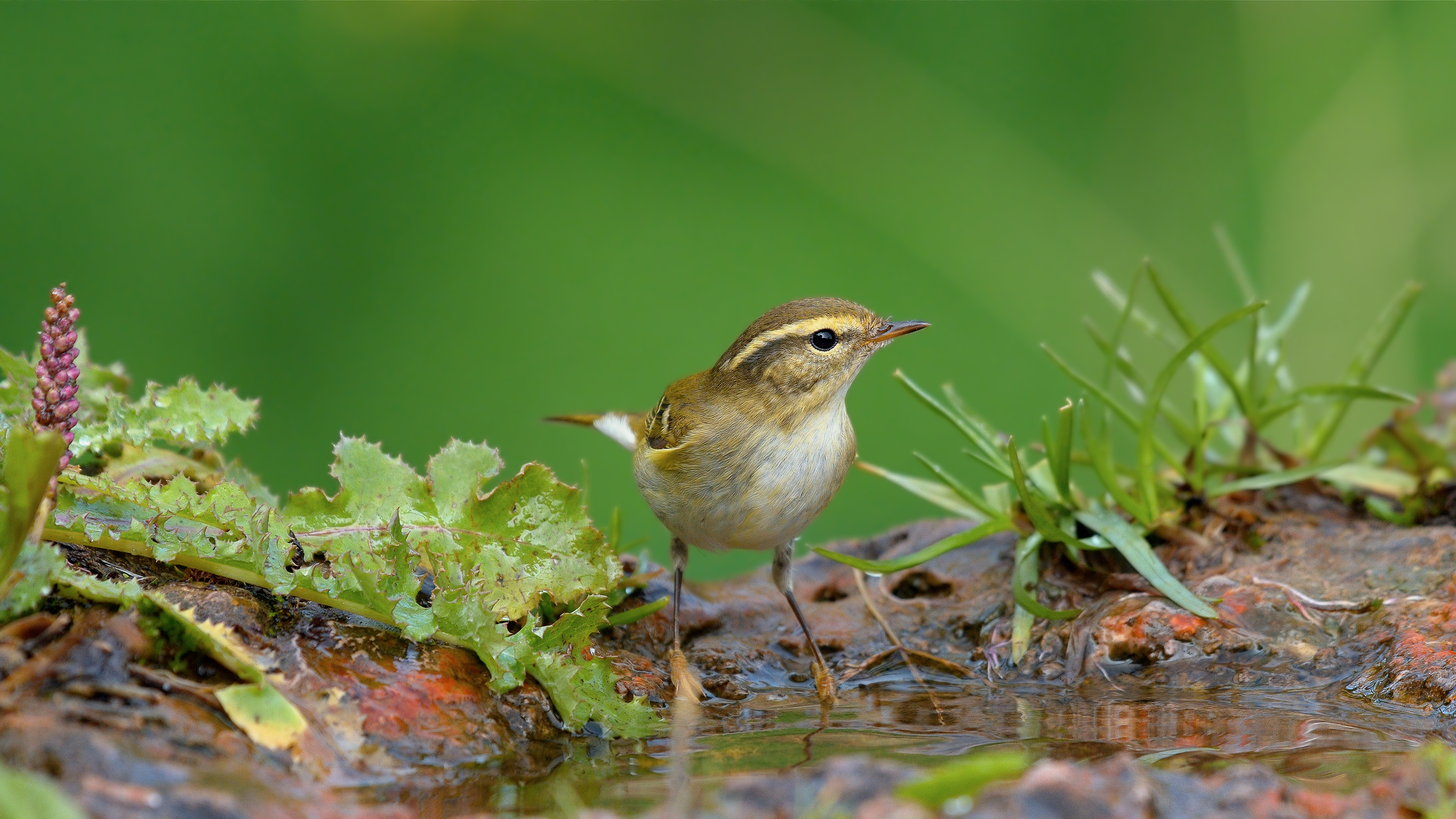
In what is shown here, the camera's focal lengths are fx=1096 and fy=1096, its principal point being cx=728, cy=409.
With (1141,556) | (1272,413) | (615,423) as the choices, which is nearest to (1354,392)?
(1272,413)

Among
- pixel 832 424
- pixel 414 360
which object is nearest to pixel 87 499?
pixel 832 424

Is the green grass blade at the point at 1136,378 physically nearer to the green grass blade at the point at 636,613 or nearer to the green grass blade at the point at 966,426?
the green grass blade at the point at 966,426

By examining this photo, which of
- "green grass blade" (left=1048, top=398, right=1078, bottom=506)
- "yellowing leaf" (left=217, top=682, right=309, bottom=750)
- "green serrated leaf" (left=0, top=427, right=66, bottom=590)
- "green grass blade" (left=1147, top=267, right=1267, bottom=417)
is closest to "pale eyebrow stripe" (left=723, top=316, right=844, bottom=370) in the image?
"green grass blade" (left=1048, top=398, right=1078, bottom=506)

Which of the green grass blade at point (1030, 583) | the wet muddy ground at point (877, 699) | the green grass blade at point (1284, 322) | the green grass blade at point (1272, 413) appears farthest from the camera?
the green grass blade at point (1284, 322)

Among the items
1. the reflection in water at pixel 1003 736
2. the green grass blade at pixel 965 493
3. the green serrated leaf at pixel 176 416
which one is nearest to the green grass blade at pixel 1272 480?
the green grass blade at pixel 965 493

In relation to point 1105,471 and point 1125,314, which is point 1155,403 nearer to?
point 1105,471

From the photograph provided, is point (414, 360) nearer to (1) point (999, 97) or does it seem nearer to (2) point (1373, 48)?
(1) point (999, 97)
